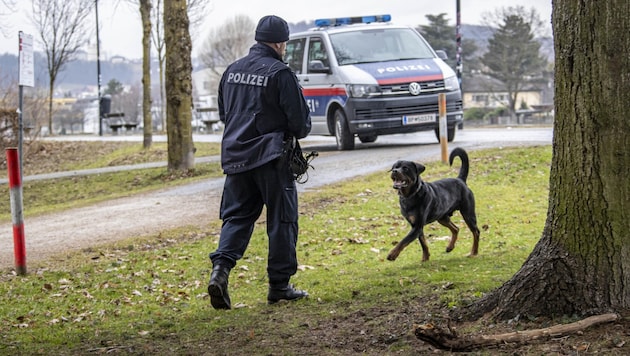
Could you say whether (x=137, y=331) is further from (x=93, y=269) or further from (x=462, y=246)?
(x=462, y=246)

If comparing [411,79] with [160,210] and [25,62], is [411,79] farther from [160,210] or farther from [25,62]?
[25,62]

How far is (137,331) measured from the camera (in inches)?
245

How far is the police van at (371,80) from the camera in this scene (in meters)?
17.3

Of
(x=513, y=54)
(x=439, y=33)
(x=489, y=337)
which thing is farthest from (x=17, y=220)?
(x=439, y=33)

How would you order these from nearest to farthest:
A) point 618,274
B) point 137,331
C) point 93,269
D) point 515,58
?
point 618,274 < point 137,331 < point 93,269 < point 515,58

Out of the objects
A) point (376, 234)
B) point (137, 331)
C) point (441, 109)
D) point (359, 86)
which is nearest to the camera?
point (137, 331)

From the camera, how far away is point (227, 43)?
278 feet

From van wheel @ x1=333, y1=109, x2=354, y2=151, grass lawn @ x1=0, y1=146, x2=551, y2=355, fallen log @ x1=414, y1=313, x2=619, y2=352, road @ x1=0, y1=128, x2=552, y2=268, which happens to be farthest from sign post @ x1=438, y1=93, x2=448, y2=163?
fallen log @ x1=414, y1=313, x2=619, y2=352

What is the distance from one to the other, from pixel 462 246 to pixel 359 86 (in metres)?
8.43

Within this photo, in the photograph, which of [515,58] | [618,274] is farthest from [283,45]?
[515,58]

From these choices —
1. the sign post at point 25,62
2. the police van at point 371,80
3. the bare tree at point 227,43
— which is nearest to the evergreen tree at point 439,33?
the bare tree at point 227,43

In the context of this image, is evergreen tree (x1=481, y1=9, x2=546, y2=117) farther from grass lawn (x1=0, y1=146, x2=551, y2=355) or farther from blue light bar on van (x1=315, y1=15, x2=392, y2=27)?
grass lawn (x1=0, y1=146, x2=551, y2=355)

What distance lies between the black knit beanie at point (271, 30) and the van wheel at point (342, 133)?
11.3 metres

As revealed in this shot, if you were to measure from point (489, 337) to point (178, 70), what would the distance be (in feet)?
43.5
